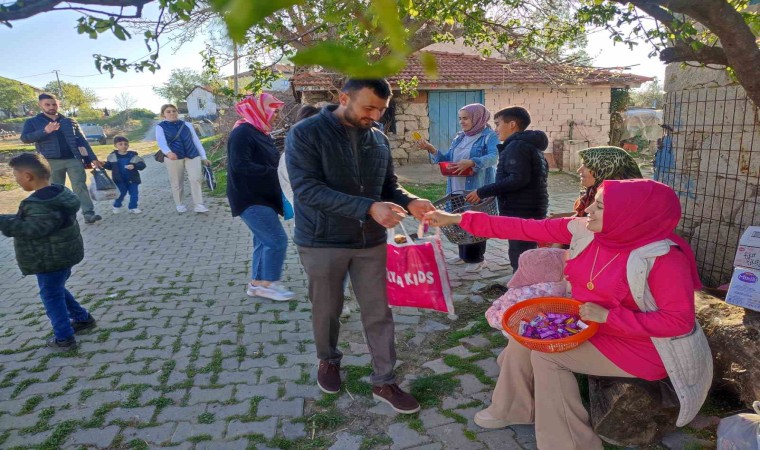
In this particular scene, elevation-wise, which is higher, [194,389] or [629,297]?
[629,297]

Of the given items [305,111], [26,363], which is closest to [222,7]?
[305,111]

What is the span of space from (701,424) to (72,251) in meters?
4.38

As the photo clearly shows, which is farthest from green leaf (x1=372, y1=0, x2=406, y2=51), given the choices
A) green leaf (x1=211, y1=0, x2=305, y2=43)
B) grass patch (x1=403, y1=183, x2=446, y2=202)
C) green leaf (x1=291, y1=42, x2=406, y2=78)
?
grass patch (x1=403, y1=183, x2=446, y2=202)

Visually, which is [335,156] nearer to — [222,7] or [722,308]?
[222,7]

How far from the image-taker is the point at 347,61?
60cm

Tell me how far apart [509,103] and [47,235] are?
43.6ft

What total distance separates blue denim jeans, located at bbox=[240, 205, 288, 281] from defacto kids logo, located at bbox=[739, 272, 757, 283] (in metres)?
3.42

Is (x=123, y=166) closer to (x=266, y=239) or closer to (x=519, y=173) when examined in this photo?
(x=266, y=239)

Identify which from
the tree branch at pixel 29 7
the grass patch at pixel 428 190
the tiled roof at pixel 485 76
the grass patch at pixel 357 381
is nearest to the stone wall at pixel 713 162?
the grass patch at pixel 357 381

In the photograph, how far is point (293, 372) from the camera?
337 centimetres

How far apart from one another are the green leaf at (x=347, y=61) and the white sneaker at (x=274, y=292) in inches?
166

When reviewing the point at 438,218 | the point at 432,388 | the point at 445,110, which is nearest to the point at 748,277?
the point at 438,218

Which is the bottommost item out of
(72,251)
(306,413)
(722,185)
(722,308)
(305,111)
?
(306,413)

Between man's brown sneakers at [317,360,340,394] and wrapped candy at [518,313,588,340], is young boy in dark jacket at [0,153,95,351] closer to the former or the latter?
man's brown sneakers at [317,360,340,394]
